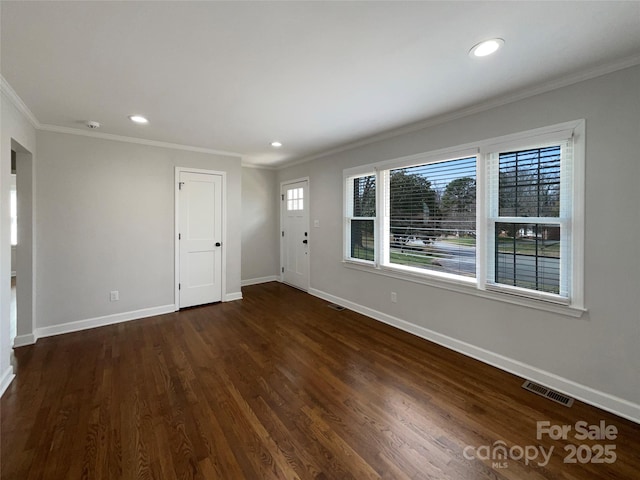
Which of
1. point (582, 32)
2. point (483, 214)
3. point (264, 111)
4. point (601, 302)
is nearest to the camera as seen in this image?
point (582, 32)

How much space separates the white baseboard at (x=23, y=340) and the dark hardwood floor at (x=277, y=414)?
128mm

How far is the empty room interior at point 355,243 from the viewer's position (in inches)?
65.1

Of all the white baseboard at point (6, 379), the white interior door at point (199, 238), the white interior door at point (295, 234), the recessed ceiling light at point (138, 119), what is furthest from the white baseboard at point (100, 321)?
the recessed ceiling light at point (138, 119)

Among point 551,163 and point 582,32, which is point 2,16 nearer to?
point 582,32

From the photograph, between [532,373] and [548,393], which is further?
[532,373]

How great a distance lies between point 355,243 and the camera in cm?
434

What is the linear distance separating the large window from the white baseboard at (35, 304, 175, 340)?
3.27 meters

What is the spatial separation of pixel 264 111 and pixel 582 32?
2498 mm

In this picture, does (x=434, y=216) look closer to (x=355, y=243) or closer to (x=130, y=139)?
(x=355, y=243)

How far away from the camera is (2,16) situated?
1.55 metres

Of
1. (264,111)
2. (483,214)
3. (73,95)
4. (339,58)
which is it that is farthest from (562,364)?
(73,95)

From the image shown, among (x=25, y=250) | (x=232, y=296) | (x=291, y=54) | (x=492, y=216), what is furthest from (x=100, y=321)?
(x=492, y=216)

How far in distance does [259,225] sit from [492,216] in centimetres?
446

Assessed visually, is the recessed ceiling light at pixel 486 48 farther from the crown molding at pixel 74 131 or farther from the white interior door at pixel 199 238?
the white interior door at pixel 199 238
